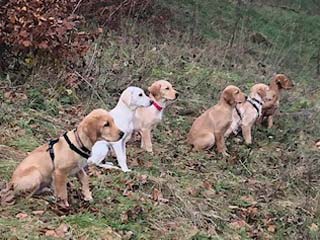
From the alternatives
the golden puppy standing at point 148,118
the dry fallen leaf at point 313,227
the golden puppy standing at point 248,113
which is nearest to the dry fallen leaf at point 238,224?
the dry fallen leaf at point 313,227

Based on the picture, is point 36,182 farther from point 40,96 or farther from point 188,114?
point 188,114

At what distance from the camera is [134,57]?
13992mm

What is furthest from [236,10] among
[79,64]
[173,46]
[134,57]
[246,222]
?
[246,222]

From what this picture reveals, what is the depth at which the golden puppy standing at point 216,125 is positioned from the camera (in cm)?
1089

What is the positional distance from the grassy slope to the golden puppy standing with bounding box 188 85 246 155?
0.19 metres

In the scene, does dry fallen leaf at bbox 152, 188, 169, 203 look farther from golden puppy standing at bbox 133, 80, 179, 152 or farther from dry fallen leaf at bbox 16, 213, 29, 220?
golden puppy standing at bbox 133, 80, 179, 152

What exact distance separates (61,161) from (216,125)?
4374 mm

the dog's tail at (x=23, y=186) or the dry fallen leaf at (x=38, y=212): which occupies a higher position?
the dog's tail at (x=23, y=186)

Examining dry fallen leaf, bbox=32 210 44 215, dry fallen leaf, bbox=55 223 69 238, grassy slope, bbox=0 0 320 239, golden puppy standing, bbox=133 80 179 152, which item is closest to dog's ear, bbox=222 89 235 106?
grassy slope, bbox=0 0 320 239

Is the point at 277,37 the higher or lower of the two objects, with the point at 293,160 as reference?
lower

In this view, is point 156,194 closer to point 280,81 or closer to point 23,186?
point 23,186

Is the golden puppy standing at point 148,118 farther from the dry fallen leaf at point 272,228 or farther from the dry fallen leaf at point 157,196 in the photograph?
the dry fallen leaf at point 272,228

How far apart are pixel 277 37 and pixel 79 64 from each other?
1253 centimetres

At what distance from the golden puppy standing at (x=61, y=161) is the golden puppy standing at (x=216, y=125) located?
12.3ft
